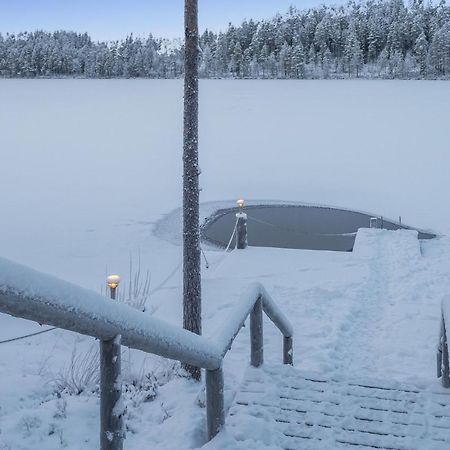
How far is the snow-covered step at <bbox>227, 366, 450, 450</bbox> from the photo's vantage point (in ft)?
11.0

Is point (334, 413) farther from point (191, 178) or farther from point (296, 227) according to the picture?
point (296, 227)

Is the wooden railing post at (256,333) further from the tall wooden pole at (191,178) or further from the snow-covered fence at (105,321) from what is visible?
the tall wooden pole at (191,178)

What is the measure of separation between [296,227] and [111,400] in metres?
12.9

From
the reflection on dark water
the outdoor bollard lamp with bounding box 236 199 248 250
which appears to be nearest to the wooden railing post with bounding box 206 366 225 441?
the outdoor bollard lamp with bounding box 236 199 248 250

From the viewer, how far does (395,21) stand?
128 meters

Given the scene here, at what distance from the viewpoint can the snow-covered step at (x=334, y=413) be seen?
336cm

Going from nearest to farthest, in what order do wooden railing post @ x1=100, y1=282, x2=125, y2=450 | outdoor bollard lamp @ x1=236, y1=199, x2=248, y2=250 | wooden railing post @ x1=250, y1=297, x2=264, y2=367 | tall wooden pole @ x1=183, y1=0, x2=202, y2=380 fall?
wooden railing post @ x1=100, y1=282, x2=125, y2=450
wooden railing post @ x1=250, y1=297, x2=264, y2=367
tall wooden pole @ x1=183, y1=0, x2=202, y2=380
outdoor bollard lamp @ x1=236, y1=199, x2=248, y2=250

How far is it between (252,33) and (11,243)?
5254 inches

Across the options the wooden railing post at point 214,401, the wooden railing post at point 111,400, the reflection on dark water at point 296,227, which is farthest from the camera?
the reflection on dark water at point 296,227

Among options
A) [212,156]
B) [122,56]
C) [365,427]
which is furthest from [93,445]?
[122,56]

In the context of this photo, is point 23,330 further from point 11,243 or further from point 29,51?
point 29,51

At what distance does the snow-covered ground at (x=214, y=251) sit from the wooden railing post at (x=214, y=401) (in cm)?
39

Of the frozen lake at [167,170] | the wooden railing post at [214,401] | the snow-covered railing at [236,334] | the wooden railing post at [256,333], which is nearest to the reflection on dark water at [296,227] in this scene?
the frozen lake at [167,170]

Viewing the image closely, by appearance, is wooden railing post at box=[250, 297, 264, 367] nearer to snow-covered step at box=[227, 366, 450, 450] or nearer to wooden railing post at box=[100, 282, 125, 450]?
snow-covered step at box=[227, 366, 450, 450]
